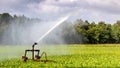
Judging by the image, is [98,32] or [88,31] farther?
[98,32]

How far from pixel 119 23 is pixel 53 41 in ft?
220

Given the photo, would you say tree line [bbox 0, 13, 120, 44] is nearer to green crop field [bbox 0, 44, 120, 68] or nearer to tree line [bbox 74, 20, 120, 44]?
tree line [bbox 74, 20, 120, 44]

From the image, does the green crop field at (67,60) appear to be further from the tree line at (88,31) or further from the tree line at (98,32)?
the tree line at (98,32)

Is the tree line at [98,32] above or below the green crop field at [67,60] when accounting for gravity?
above

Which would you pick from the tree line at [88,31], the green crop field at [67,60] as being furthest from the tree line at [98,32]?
the green crop field at [67,60]

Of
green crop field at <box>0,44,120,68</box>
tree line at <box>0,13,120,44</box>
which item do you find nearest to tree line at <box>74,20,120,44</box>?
tree line at <box>0,13,120,44</box>

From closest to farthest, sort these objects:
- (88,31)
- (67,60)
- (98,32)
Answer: (67,60) → (88,31) → (98,32)

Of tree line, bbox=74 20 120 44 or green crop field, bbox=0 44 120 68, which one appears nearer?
green crop field, bbox=0 44 120 68

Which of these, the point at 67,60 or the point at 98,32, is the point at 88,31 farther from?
the point at 67,60

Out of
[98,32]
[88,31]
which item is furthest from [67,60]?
[98,32]

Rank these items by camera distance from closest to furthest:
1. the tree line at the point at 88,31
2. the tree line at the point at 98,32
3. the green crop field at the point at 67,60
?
1. the green crop field at the point at 67,60
2. the tree line at the point at 88,31
3. the tree line at the point at 98,32

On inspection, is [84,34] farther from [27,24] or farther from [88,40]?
[27,24]

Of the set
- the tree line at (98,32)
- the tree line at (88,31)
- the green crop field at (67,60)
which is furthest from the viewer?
the tree line at (98,32)

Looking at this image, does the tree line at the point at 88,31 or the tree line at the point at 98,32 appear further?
the tree line at the point at 98,32
